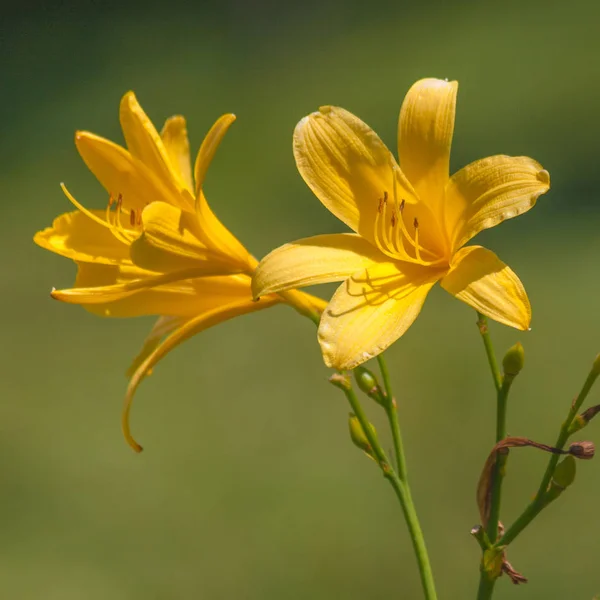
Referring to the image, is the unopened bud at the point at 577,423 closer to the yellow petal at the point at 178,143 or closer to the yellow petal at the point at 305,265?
the yellow petal at the point at 305,265

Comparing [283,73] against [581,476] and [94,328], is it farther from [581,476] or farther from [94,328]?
[581,476]

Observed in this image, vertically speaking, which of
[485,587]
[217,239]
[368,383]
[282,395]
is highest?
[217,239]

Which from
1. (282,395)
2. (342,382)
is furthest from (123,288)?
(282,395)

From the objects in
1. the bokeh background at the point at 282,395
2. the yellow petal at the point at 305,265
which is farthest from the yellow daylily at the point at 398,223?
the bokeh background at the point at 282,395

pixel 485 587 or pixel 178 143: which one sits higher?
pixel 178 143

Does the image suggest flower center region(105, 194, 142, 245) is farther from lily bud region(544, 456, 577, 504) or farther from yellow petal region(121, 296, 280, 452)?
lily bud region(544, 456, 577, 504)

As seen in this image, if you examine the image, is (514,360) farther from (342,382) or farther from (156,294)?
(156,294)
